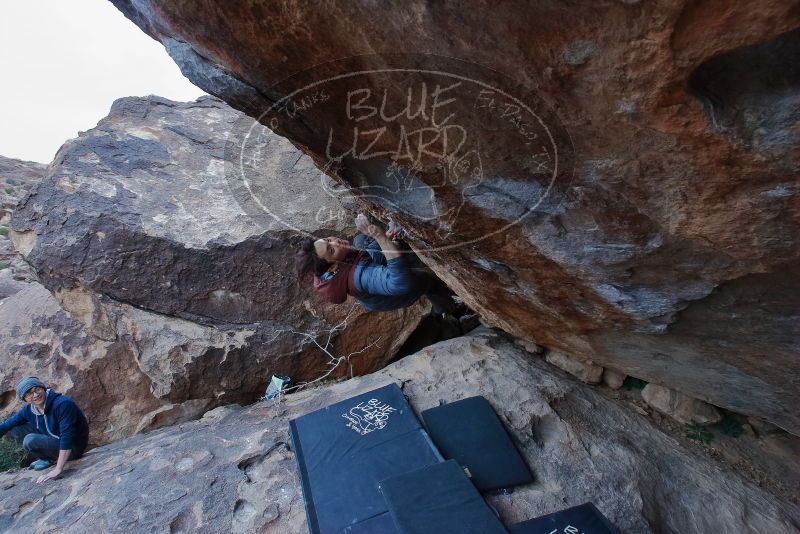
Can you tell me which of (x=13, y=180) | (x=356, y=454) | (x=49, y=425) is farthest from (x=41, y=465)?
(x=13, y=180)

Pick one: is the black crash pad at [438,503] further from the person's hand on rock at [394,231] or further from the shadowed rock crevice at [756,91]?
the shadowed rock crevice at [756,91]

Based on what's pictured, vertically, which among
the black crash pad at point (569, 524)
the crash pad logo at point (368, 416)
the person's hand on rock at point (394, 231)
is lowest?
the black crash pad at point (569, 524)

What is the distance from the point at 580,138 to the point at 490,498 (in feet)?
6.53

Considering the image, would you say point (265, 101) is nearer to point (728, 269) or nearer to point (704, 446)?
point (728, 269)

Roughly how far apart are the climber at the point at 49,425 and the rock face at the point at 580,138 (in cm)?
274

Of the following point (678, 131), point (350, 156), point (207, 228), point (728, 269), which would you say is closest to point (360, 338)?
point (207, 228)

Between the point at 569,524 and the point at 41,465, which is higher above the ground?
the point at 41,465

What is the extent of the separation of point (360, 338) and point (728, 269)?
11.8 feet

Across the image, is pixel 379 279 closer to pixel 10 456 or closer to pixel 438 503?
pixel 438 503

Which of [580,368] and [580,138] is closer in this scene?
[580,138]

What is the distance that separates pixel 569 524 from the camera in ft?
7.70

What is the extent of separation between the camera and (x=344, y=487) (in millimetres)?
2643

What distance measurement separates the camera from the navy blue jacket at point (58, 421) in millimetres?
3371

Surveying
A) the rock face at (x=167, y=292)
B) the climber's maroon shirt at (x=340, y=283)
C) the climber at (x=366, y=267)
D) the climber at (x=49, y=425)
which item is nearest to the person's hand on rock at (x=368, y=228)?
the climber at (x=366, y=267)
